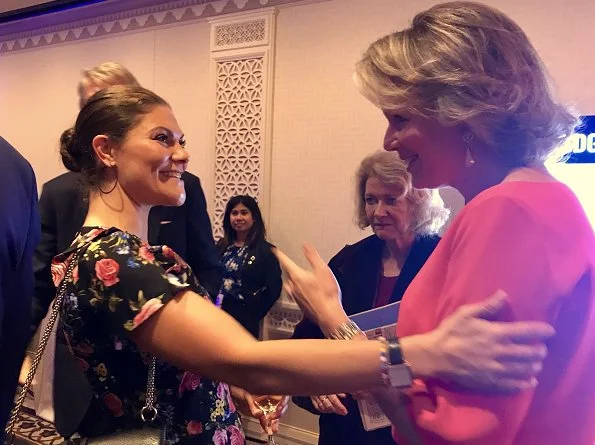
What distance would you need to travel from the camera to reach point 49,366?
5.35 ft

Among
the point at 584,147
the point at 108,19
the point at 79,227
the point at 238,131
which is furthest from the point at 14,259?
the point at 108,19

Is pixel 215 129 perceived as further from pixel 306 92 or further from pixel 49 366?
pixel 49 366

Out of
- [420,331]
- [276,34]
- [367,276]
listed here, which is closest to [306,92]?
[276,34]

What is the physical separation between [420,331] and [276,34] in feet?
11.1

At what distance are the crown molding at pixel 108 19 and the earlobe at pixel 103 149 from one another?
9.27 feet

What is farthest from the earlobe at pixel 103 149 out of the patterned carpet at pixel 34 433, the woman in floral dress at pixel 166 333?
the patterned carpet at pixel 34 433

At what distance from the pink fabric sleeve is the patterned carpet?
3342 mm

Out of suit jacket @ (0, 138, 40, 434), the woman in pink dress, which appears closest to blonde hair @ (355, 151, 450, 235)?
the woman in pink dress

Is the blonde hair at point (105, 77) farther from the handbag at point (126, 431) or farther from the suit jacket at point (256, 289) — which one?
the suit jacket at point (256, 289)

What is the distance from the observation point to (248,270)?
3742 millimetres

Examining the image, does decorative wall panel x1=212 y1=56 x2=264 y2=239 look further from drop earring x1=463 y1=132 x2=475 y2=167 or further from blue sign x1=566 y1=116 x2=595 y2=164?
drop earring x1=463 y1=132 x2=475 y2=167

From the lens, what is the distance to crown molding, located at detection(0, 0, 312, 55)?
4.22 metres

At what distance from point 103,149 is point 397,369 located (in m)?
0.86

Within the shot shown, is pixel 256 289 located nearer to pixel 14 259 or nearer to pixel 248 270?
pixel 248 270
